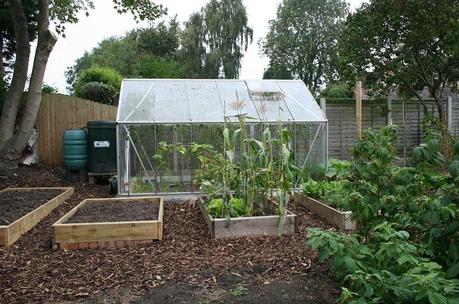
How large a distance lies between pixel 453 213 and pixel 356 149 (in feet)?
3.87

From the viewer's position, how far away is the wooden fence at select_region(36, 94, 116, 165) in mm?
10727

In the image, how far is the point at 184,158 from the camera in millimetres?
7645

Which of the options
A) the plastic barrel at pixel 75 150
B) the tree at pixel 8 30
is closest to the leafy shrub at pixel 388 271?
the plastic barrel at pixel 75 150

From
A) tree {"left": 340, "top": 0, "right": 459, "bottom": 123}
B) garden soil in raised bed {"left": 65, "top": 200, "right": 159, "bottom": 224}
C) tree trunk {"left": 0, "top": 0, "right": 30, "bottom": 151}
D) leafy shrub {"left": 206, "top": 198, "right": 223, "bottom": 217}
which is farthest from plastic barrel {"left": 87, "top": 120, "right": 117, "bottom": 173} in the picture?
tree {"left": 340, "top": 0, "right": 459, "bottom": 123}

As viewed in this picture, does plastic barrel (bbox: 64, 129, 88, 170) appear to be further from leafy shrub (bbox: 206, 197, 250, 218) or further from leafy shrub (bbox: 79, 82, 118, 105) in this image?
leafy shrub (bbox: 79, 82, 118, 105)

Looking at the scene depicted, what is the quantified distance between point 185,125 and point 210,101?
84 centimetres

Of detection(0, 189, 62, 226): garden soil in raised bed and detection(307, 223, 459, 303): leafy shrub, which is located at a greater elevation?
detection(307, 223, 459, 303): leafy shrub

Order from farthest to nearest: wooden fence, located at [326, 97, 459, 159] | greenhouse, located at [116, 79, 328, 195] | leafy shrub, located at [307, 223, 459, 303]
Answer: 1. wooden fence, located at [326, 97, 459, 159]
2. greenhouse, located at [116, 79, 328, 195]
3. leafy shrub, located at [307, 223, 459, 303]

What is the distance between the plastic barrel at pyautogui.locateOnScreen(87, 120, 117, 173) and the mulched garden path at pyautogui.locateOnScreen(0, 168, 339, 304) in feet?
12.1

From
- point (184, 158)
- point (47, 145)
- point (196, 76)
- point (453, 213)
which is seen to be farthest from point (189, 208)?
point (196, 76)

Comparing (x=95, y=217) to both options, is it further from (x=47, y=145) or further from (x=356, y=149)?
(x=47, y=145)

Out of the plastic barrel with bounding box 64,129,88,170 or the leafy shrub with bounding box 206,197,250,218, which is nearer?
the leafy shrub with bounding box 206,197,250,218

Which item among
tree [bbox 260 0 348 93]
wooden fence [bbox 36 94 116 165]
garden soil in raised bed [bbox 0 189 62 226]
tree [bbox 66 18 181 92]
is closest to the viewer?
garden soil in raised bed [bbox 0 189 62 226]

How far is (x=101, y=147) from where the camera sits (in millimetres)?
9156
